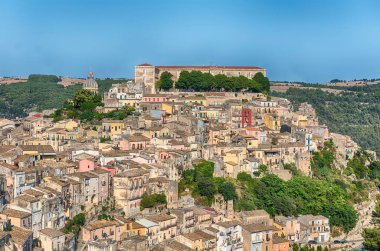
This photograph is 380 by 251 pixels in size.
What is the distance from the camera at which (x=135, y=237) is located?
127ft

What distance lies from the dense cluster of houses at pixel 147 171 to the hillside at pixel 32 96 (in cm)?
2987

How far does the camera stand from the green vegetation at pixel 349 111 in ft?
307

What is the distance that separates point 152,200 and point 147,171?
2.14 metres

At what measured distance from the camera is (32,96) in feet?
326

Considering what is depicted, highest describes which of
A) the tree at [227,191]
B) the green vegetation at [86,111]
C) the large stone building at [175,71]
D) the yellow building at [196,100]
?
the large stone building at [175,71]

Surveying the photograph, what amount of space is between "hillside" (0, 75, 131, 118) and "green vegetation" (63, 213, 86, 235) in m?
48.6

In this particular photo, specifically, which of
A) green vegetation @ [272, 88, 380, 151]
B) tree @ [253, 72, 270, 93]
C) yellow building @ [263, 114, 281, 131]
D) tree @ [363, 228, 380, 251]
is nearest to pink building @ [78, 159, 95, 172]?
tree @ [363, 228, 380, 251]

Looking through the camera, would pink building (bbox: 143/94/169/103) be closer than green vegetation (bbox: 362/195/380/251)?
No

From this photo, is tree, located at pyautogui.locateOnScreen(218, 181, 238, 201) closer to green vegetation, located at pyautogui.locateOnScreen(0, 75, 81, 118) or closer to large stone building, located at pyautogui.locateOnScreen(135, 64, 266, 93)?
large stone building, located at pyautogui.locateOnScreen(135, 64, 266, 93)

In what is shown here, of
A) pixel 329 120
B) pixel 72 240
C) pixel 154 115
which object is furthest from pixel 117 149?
pixel 329 120

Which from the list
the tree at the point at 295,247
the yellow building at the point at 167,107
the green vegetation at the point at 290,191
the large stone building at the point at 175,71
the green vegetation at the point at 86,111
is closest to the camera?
the tree at the point at 295,247

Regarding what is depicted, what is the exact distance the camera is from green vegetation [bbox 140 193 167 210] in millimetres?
42812

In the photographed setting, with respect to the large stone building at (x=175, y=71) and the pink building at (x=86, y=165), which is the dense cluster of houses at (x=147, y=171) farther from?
the large stone building at (x=175, y=71)

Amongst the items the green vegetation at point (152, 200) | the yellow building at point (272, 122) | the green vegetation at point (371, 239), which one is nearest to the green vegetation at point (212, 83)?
the yellow building at point (272, 122)
